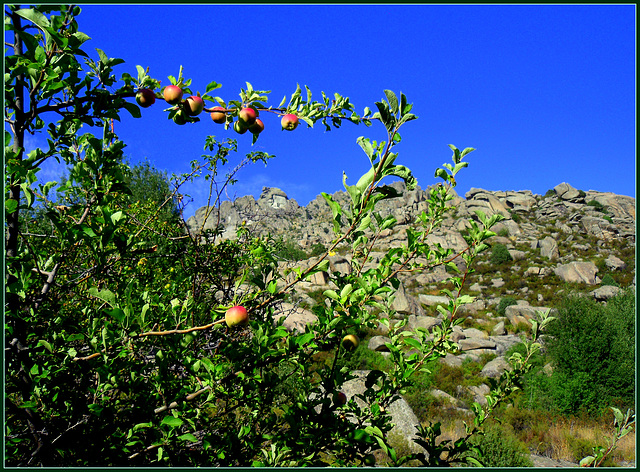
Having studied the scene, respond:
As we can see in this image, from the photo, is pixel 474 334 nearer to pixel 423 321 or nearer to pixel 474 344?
pixel 474 344

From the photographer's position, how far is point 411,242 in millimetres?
2258

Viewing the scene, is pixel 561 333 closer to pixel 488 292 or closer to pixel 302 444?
pixel 302 444

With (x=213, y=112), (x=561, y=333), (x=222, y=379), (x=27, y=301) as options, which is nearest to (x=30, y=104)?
(x=213, y=112)

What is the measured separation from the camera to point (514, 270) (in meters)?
39.1

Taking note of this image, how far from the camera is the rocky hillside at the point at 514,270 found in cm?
1967

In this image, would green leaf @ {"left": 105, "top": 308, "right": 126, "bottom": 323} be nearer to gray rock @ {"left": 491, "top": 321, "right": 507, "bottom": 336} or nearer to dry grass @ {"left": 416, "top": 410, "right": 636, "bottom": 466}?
dry grass @ {"left": 416, "top": 410, "right": 636, "bottom": 466}

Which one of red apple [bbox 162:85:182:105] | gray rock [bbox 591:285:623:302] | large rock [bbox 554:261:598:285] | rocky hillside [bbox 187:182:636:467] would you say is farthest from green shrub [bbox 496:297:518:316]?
red apple [bbox 162:85:182:105]

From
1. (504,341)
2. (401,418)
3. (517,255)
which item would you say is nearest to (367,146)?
(401,418)

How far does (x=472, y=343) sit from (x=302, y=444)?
2207cm

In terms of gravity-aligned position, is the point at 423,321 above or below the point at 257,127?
above

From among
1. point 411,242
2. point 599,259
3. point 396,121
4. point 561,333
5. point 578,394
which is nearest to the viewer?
point 396,121

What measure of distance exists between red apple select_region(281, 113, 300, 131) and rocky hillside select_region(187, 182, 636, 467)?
3131mm

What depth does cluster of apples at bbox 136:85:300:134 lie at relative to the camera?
1.68m

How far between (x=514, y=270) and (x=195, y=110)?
139 feet
